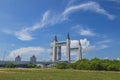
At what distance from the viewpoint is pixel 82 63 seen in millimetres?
159125

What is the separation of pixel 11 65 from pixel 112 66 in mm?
86660

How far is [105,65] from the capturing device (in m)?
145

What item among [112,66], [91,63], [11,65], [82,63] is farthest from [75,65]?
[11,65]

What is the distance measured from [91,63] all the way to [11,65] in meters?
74.4

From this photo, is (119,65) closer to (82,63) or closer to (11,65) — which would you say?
(82,63)

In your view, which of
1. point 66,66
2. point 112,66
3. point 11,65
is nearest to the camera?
point 112,66

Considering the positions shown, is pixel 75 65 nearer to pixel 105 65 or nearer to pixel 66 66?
pixel 66 66

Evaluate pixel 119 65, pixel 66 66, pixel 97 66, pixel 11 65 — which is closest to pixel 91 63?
pixel 97 66

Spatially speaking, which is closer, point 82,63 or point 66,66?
point 82,63

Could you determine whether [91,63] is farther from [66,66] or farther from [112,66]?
[66,66]

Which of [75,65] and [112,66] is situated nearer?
[112,66]

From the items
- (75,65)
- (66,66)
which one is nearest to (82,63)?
(75,65)

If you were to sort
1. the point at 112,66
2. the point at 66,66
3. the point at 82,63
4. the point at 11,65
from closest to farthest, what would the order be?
the point at 112,66 < the point at 82,63 < the point at 66,66 < the point at 11,65

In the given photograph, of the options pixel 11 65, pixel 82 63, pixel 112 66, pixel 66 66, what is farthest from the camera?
pixel 11 65
